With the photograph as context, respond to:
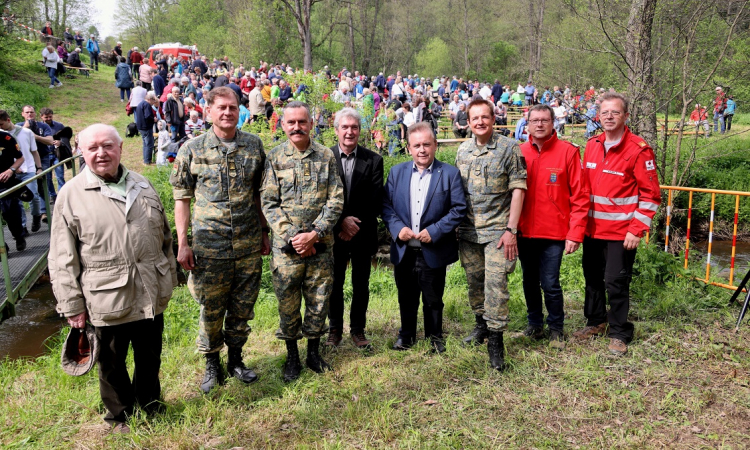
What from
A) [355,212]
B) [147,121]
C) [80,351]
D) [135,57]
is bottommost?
[80,351]

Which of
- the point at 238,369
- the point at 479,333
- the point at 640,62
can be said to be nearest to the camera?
the point at 238,369

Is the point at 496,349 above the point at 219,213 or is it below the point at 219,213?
below

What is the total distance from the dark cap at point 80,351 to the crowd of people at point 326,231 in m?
0.05

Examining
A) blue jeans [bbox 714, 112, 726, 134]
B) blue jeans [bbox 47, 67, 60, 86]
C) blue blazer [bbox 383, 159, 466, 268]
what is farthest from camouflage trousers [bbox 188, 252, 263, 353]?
blue jeans [bbox 47, 67, 60, 86]

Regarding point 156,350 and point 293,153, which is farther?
point 293,153

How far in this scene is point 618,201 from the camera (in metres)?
4.00

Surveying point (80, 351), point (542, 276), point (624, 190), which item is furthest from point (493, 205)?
point (80, 351)

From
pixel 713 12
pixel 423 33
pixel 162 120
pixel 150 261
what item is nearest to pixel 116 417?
pixel 150 261

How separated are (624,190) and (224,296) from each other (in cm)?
309

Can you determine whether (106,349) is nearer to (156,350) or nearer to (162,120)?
(156,350)

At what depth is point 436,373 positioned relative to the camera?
3.80 meters

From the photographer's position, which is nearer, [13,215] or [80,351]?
[80,351]

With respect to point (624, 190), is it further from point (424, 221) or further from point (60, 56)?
point (60, 56)

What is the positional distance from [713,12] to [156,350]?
7488mm
